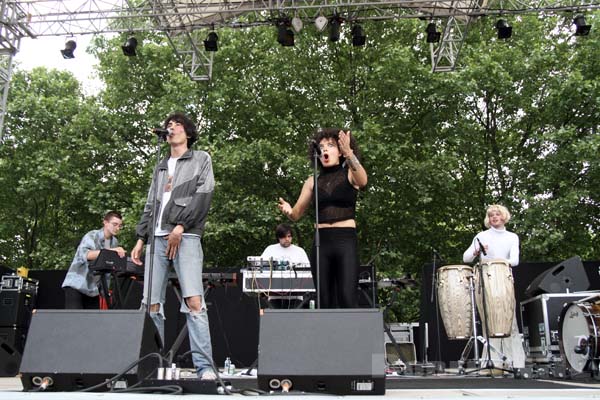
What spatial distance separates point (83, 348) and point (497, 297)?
159 inches

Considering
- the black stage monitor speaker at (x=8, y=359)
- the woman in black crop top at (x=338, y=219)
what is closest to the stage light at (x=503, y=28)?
the woman in black crop top at (x=338, y=219)

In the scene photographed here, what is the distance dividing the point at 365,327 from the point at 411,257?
34.3ft

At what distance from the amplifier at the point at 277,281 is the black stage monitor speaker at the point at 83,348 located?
2.92 meters

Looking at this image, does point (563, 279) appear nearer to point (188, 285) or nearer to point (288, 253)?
point (288, 253)

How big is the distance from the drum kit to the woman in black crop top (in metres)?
2.34

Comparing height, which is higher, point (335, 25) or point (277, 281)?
point (335, 25)

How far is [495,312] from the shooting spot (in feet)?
18.7

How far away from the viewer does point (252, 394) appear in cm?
272

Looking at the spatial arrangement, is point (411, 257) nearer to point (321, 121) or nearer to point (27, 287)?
point (321, 121)

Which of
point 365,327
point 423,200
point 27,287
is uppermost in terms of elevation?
point 423,200

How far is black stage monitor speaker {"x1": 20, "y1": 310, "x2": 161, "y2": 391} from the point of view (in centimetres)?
287

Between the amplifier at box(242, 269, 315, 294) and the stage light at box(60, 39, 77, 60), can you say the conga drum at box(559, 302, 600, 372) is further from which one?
the stage light at box(60, 39, 77, 60)

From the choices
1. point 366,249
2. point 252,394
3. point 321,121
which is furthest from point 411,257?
point 252,394

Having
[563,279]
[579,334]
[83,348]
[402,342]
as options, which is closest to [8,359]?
[83,348]
